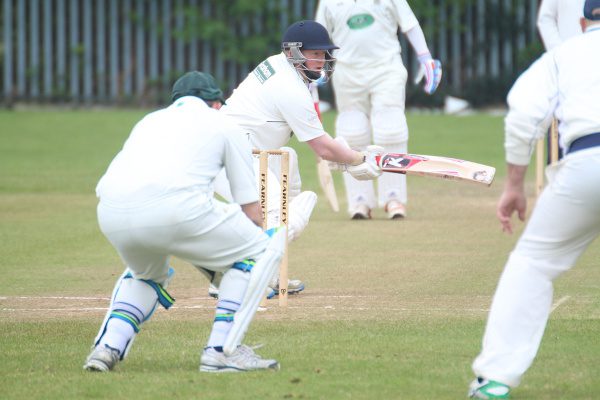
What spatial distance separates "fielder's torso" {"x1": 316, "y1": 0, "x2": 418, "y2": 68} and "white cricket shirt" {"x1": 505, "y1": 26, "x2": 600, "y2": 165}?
19.0 feet

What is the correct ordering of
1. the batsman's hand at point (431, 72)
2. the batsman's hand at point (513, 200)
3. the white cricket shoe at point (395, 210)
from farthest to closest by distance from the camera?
the white cricket shoe at point (395, 210) < the batsman's hand at point (431, 72) < the batsman's hand at point (513, 200)

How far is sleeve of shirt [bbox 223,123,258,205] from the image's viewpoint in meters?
5.23

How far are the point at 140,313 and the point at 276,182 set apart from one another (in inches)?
83.6

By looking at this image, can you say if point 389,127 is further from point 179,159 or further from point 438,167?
point 179,159

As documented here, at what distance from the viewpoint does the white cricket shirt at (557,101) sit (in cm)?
461

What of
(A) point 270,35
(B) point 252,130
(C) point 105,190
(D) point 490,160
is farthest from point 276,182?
(A) point 270,35

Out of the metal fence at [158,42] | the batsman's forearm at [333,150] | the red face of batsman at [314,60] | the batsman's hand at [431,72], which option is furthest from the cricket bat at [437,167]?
the metal fence at [158,42]

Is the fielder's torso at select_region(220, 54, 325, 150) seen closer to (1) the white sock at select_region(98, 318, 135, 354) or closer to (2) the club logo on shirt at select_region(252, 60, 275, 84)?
(2) the club logo on shirt at select_region(252, 60, 275, 84)

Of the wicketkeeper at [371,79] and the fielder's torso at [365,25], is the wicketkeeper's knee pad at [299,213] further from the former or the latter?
the fielder's torso at [365,25]

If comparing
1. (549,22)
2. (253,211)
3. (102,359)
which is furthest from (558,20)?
(102,359)

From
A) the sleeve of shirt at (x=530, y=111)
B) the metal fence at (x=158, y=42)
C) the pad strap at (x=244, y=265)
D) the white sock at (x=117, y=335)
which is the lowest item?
the metal fence at (x=158, y=42)

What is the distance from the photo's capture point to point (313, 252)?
907 centimetres

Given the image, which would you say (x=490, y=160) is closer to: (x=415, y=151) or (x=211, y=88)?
(x=415, y=151)

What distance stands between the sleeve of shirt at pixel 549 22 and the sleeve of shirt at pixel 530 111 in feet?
18.8
